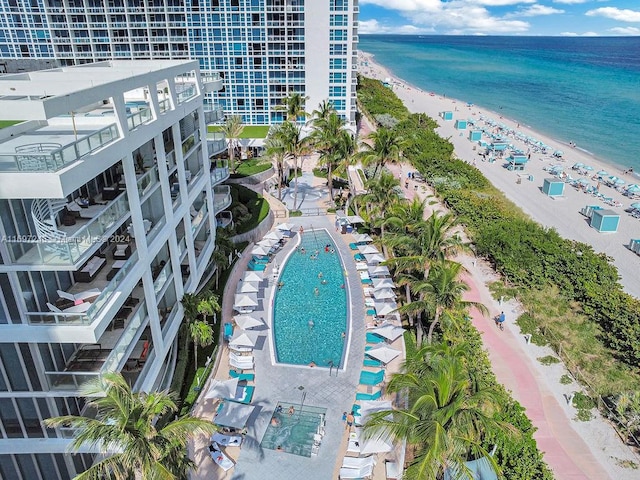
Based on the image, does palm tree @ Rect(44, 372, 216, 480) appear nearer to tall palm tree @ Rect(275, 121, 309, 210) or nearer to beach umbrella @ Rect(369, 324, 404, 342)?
beach umbrella @ Rect(369, 324, 404, 342)

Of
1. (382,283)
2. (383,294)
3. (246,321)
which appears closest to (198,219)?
Answer: (246,321)

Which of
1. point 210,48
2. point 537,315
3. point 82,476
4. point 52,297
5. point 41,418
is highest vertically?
point 210,48

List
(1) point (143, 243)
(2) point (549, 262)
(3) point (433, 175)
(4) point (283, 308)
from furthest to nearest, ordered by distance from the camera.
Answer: (3) point (433, 175) → (2) point (549, 262) → (4) point (283, 308) → (1) point (143, 243)

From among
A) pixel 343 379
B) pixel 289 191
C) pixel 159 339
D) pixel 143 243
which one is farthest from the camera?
pixel 289 191

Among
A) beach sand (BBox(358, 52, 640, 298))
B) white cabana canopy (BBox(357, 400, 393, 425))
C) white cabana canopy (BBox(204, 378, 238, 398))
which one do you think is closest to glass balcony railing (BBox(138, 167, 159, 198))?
white cabana canopy (BBox(204, 378, 238, 398))

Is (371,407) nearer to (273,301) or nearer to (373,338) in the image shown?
Answer: (373,338)

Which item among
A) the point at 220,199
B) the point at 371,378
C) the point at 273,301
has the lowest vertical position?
the point at 273,301

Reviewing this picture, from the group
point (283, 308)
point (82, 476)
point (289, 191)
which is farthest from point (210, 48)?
point (82, 476)

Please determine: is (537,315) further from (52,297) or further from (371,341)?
(52,297)
